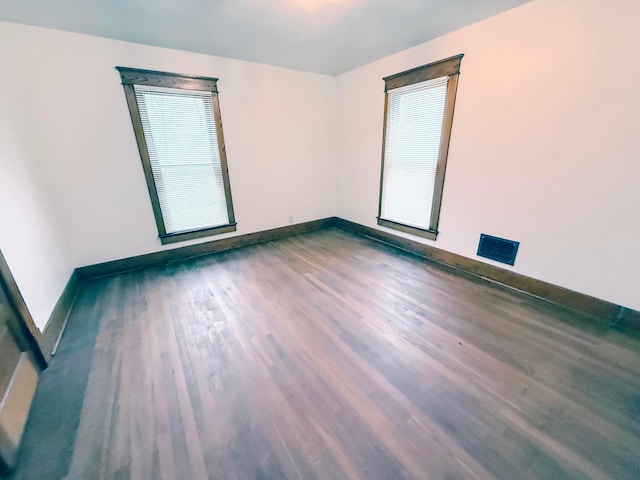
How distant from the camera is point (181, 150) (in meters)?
3.17

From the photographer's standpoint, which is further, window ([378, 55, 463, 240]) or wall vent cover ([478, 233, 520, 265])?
window ([378, 55, 463, 240])

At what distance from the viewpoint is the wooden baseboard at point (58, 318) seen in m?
1.86

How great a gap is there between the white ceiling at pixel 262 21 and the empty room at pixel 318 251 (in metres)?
0.03

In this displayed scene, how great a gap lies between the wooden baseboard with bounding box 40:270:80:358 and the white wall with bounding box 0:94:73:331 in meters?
0.05

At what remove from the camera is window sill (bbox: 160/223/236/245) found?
10.9ft

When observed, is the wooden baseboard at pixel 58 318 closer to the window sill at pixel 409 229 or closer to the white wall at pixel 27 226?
the white wall at pixel 27 226

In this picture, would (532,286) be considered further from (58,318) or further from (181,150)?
(58,318)

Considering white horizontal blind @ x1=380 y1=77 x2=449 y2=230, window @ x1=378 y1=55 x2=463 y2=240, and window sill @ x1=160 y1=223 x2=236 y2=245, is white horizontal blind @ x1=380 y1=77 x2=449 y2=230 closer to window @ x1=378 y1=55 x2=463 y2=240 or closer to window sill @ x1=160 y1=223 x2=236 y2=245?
window @ x1=378 y1=55 x2=463 y2=240

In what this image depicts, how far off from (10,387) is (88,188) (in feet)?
6.90

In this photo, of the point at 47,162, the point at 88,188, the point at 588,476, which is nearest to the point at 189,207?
the point at 88,188

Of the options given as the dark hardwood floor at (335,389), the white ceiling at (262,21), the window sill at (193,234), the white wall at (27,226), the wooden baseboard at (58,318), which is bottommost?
the dark hardwood floor at (335,389)

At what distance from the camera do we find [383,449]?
4.09 feet

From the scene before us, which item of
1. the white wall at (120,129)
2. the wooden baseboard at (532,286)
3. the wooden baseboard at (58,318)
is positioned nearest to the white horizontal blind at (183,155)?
the white wall at (120,129)

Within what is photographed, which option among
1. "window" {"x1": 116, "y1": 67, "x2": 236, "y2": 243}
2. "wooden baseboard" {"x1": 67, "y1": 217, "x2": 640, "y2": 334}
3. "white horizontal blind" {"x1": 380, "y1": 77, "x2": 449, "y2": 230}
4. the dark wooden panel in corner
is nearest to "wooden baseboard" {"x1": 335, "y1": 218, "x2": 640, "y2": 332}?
"wooden baseboard" {"x1": 67, "y1": 217, "x2": 640, "y2": 334}
